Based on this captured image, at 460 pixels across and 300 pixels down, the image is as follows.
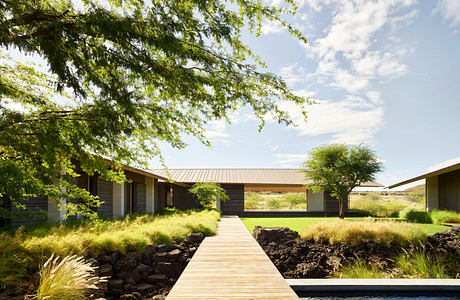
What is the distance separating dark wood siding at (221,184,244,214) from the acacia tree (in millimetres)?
18773

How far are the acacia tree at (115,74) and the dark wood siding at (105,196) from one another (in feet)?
21.9

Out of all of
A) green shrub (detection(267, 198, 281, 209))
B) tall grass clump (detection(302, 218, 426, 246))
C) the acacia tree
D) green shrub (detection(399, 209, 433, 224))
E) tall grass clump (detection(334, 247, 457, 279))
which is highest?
the acacia tree

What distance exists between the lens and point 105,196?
1298cm

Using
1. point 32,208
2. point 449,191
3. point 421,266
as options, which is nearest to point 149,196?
point 32,208

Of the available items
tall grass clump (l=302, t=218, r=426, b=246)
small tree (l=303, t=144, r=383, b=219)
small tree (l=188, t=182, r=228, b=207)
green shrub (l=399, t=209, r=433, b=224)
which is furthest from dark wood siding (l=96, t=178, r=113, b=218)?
green shrub (l=399, t=209, r=433, b=224)

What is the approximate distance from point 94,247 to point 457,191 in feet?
67.3

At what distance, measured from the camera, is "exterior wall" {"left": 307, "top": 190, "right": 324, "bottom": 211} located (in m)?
24.6

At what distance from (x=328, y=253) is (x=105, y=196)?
9725mm

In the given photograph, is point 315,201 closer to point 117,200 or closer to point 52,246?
point 117,200

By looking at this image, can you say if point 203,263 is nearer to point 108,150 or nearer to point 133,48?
point 108,150

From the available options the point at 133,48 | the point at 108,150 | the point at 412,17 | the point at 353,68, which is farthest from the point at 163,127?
the point at 412,17

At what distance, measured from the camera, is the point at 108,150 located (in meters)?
6.02

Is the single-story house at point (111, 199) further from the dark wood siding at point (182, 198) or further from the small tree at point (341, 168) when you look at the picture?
the small tree at point (341, 168)

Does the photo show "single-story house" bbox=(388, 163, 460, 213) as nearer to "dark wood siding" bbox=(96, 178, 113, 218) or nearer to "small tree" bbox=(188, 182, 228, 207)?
"small tree" bbox=(188, 182, 228, 207)
